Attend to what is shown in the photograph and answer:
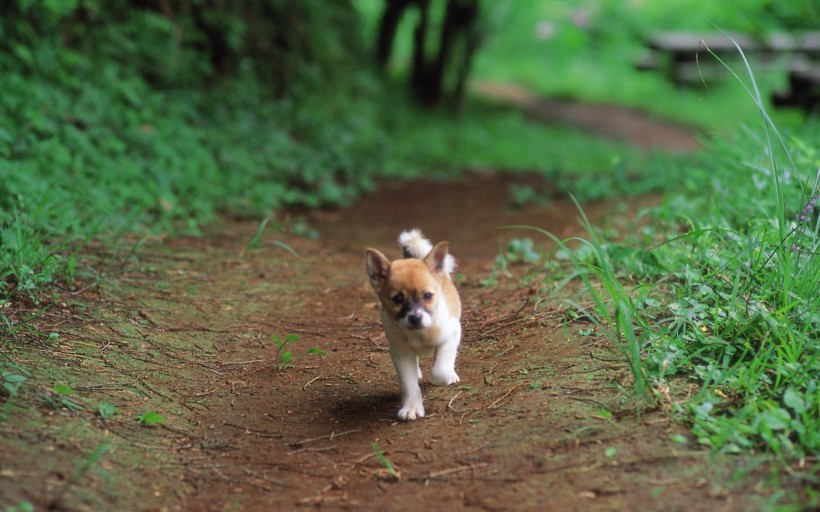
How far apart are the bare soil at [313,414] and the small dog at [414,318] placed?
6.9 inches

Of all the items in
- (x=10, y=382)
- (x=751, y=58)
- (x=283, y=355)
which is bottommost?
(x=751, y=58)

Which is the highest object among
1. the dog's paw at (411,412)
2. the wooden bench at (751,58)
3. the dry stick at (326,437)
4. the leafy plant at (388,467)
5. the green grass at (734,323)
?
the green grass at (734,323)

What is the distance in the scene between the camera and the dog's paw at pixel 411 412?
13.9 ft

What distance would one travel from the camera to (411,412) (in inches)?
167

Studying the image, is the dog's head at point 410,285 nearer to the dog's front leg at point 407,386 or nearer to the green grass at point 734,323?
the dog's front leg at point 407,386

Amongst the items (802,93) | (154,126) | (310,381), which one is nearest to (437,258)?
(310,381)

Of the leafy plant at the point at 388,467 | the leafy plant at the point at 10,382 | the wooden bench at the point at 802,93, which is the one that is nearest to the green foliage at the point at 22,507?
the leafy plant at the point at 10,382

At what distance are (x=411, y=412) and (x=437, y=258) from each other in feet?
2.88

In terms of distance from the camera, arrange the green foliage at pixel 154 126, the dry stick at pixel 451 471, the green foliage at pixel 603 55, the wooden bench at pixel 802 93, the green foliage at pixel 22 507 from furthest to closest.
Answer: the green foliage at pixel 603 55
the wooden bench at pixel 802 93
the green foliage at pixel 154 126
the dry stick at pixel 451 471
the green foliage at pixel 22 507

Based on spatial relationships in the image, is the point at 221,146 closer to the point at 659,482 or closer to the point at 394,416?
the point at 394,416

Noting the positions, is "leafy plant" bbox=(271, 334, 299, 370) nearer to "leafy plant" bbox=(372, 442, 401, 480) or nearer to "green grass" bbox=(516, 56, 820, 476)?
"leafy plant" bbox=(372, 442, 401, 480)

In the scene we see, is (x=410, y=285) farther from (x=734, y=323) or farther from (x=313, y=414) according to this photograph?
(x=734, y=323)

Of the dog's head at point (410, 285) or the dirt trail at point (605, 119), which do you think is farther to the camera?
the dirt trail at point (605, 119)

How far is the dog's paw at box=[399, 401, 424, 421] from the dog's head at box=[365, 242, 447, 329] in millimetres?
480
